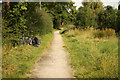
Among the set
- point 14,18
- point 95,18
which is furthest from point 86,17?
point 14,18

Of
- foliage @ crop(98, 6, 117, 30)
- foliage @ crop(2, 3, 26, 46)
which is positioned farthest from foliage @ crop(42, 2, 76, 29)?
foliage @ crop(2, 3, 26, 46)

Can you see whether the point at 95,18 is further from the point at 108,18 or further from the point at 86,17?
the point at 108,18

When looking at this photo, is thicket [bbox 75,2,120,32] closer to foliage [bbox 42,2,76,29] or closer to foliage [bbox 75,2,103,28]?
foliage [bbox 75,2,103,28]

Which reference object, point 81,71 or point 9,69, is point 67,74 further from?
point 9,69

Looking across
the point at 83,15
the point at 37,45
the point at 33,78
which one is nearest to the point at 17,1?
the point at 37,45

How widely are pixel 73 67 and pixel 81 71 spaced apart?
2.24ft

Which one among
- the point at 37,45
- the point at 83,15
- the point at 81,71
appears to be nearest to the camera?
the point at 81,71

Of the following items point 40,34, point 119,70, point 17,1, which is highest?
point 17,1

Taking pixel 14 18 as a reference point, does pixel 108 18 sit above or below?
above

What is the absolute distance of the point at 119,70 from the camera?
4.39m

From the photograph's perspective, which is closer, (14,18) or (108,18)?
(14,18)

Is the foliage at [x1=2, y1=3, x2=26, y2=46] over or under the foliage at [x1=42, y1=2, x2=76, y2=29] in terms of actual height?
under

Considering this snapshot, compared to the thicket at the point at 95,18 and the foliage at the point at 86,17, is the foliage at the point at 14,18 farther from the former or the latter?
the foliage at the point at 86,17

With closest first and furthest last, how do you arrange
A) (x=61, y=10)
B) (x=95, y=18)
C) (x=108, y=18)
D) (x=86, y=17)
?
(x=108, y=18) → (x=86, y=17) → (x=95, y=18) → (x=61, y=10)
